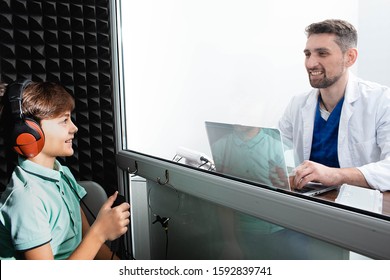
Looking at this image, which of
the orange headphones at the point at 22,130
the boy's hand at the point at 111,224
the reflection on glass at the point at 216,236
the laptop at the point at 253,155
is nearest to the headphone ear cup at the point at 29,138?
the orange headphones at the point at 22,130

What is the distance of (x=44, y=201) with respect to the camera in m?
0.99

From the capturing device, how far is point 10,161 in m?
1.66

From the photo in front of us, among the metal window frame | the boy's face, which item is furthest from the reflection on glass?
the boy's face

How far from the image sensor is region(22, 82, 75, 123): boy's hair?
1021mm

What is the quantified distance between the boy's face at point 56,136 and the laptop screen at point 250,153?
1.50 feet

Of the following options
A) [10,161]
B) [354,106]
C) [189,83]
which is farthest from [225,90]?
[10,161]

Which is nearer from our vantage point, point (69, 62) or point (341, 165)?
point (341, 165)

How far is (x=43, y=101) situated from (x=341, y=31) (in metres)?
1.32

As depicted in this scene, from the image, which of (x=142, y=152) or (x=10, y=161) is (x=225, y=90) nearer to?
(x=142, y=152)

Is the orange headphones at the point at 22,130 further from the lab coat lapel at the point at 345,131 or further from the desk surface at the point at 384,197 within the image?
the lab coat lapel at the point at 345,131

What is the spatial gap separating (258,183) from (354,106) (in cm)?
74

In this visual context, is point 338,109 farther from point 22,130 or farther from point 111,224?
point 22,130

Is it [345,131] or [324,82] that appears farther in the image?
[324,82]

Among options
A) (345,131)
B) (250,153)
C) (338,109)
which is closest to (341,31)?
(338,109)
